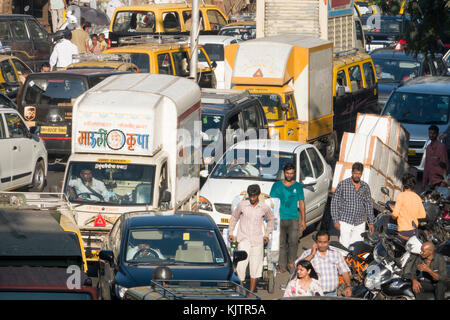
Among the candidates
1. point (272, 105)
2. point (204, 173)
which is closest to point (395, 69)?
point (272, 105)

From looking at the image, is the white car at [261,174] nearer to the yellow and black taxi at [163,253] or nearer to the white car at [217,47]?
the yellow and black taxi at [163,253]

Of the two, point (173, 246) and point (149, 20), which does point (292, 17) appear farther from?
point (173, 246)

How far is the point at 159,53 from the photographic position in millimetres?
23984

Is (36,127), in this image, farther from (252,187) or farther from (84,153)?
(252,187)

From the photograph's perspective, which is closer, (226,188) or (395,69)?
(226,188)

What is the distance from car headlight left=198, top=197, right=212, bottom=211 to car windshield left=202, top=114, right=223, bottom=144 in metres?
2.82

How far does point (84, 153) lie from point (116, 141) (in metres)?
0.53

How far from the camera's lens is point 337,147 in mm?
23625

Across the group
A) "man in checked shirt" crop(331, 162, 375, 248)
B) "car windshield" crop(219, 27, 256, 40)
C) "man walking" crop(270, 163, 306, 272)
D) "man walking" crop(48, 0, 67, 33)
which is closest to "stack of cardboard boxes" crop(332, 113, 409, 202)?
"man in checked shirt" crop(331, 162, 375, 248)

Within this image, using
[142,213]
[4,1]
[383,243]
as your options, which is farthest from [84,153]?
[4,1]

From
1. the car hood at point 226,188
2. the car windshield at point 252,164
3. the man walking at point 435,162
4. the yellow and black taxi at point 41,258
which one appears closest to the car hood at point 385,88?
the man walking at point 435,162

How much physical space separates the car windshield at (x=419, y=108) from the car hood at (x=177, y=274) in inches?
480

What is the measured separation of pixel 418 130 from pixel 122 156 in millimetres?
9533

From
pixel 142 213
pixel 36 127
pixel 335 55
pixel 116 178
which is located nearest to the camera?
pixel 142 213
